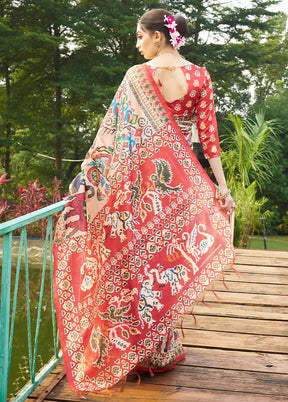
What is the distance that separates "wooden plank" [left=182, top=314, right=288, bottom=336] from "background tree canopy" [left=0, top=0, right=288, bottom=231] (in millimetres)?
6593

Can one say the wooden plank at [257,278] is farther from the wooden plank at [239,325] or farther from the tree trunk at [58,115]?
the tree trunk at [58,115]

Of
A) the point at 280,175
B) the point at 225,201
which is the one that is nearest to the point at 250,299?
the point at 225,201

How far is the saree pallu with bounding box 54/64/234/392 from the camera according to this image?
5.13 ft

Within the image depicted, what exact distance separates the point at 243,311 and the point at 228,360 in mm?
722

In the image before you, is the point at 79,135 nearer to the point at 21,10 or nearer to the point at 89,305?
Result: the point at 21,10

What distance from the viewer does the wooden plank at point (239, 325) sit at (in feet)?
7.45

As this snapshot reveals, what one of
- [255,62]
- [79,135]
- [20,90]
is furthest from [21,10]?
[255,62]

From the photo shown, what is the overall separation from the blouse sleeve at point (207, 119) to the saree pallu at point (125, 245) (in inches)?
4.0

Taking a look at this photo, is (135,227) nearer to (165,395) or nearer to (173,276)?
(173,276)

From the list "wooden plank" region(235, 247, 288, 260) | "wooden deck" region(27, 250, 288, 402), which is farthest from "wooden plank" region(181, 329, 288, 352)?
"wooden plank" region(235, 247, 288, 260)

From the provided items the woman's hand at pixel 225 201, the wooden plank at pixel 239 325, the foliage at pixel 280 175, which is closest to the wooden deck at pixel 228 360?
the wooden plank at pixel 239 325

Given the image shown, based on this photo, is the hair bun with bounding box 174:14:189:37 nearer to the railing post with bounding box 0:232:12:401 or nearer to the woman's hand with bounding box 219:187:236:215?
the woman's hand with bounding box 219:187:236:215

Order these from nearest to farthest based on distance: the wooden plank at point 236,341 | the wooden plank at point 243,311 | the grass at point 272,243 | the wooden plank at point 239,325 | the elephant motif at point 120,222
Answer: the elephant motif at point 120,222 < the wooden plank at point 236,341 < the wooden plank at point 239,325 < the wooden plank at point 243,311 < the grass at point 272,243

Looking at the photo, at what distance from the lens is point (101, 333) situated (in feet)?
5.15
